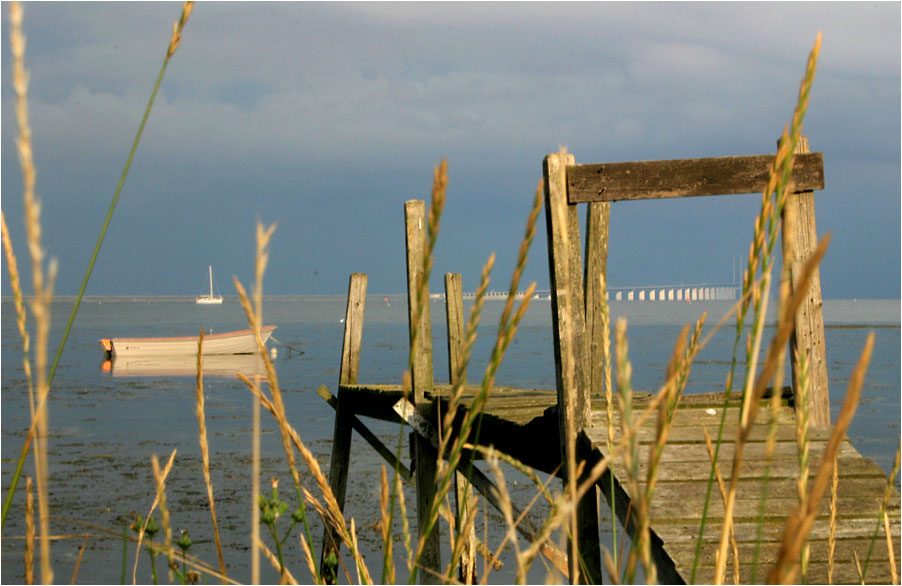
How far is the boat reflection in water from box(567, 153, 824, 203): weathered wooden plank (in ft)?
116

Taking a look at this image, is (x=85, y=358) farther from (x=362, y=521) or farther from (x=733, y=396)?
(x=733, y=396)

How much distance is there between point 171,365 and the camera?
136 ft

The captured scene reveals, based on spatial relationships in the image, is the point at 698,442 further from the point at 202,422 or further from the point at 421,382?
the point at 421,382

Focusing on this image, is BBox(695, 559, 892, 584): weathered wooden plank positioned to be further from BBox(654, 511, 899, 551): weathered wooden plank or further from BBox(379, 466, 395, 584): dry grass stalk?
BBox(379, 466, 395, 584): dry grass stalk

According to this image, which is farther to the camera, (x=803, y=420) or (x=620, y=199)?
(x=620, y=199)

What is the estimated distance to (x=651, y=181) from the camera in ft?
13.9

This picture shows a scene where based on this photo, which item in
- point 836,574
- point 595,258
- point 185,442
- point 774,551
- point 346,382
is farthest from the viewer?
point 185,442

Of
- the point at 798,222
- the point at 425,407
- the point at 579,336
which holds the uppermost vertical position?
the point at 798,222

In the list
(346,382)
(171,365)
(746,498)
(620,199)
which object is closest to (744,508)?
(746,498)

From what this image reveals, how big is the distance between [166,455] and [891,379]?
26.0 metres

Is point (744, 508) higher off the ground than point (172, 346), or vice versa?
point (744, 508)

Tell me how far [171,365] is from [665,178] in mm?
39977

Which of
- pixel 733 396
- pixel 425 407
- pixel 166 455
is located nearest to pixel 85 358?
pixel 166 455

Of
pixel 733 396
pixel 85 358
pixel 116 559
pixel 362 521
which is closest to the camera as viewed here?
pixel 733 396
